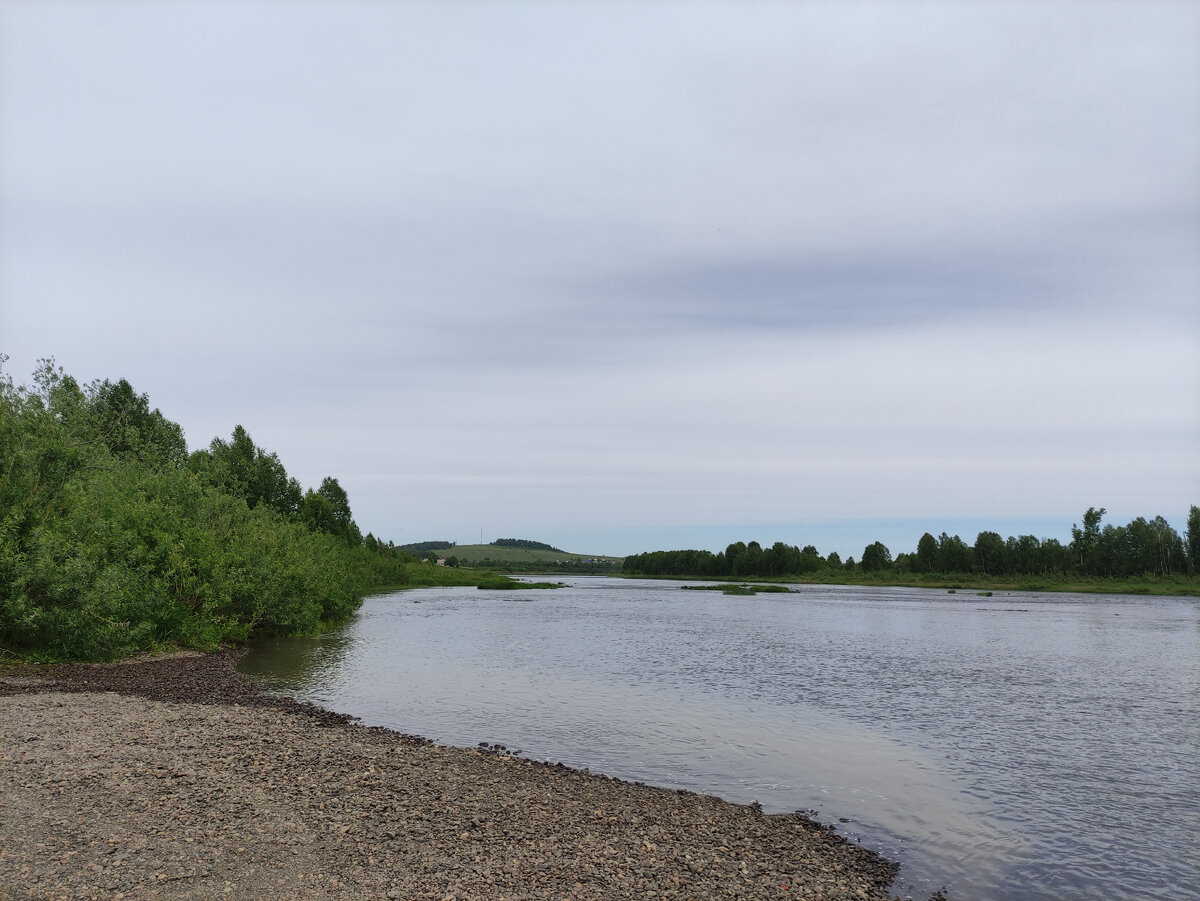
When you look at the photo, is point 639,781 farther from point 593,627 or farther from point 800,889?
point 593,627

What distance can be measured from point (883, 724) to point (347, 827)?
16.9 meters

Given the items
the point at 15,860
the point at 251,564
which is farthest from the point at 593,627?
the point at 15,860

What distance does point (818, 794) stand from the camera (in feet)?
48.8

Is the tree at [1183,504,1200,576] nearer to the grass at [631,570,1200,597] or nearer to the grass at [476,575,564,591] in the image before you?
the grass at [631,570,1200,597]

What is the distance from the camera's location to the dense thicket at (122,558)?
23.1m

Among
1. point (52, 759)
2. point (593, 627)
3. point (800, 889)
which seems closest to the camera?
point (800, 889)

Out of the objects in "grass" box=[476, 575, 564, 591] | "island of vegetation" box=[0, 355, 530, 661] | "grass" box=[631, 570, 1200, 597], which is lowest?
"grass" box=[476, 575, 564, 591]

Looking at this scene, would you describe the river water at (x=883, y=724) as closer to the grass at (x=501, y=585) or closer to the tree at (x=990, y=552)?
the grass at (x=501, y=585)

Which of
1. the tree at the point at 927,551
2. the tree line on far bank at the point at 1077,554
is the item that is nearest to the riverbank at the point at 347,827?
the tree line on far bank at the point at 1077,554

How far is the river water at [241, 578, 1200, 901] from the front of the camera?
12.5 meters

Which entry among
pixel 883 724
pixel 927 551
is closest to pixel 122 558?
pixel 883 724

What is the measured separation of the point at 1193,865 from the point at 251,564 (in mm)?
35560

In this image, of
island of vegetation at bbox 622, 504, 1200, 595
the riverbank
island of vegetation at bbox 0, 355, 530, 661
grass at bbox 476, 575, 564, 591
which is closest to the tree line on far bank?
island of vegetation at bbox 622, 504, 1200, 595

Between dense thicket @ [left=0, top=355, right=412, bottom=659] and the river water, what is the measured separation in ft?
11.4
